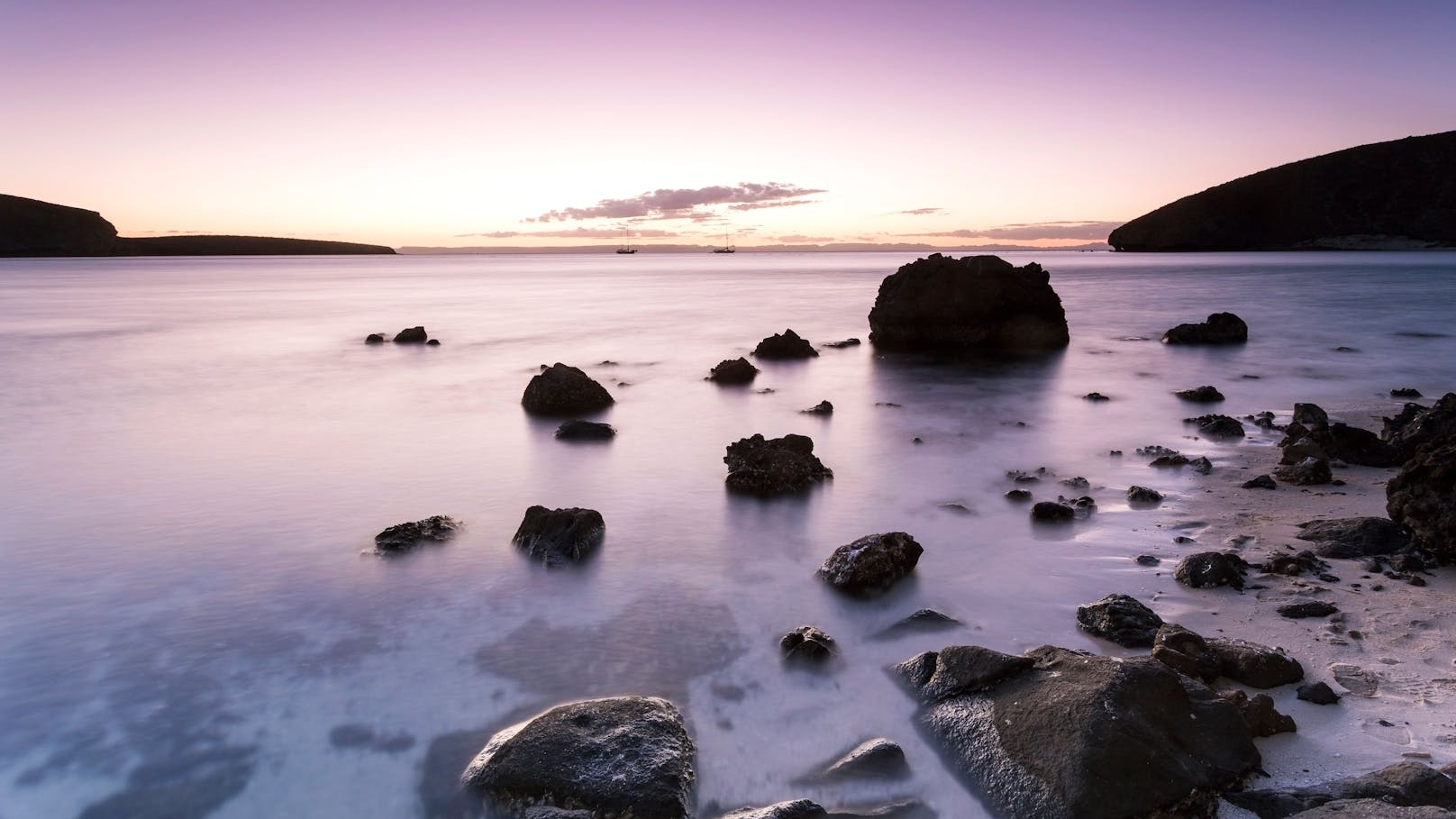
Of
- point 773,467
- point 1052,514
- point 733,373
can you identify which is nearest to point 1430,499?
point 1052,514

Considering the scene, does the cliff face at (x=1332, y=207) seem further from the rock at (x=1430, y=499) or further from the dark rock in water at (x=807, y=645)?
the dark rock in water at (x=807, y=645)

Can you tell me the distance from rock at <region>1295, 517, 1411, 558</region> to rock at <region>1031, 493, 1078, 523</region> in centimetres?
164

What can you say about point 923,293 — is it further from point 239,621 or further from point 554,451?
point 239,621

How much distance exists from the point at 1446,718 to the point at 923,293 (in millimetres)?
16422

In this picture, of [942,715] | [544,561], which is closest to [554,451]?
[544,561]

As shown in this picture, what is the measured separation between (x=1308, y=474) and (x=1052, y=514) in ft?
9.05

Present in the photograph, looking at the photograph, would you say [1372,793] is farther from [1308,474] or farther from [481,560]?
[481,560]

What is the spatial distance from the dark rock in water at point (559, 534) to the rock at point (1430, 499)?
239 inches

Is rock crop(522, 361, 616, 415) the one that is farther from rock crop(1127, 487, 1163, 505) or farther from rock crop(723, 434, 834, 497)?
rock crop(1127, 487, 1163, 505)

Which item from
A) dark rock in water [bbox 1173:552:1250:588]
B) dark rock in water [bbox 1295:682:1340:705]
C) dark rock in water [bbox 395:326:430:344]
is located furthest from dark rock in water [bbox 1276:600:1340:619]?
dark rock in water [bbox 395:326:430:344]

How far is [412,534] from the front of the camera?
669 cm

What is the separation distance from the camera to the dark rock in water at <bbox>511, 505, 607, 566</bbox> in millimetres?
6332

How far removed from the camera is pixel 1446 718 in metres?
3.71

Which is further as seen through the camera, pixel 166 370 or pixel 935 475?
pixel 166 370
